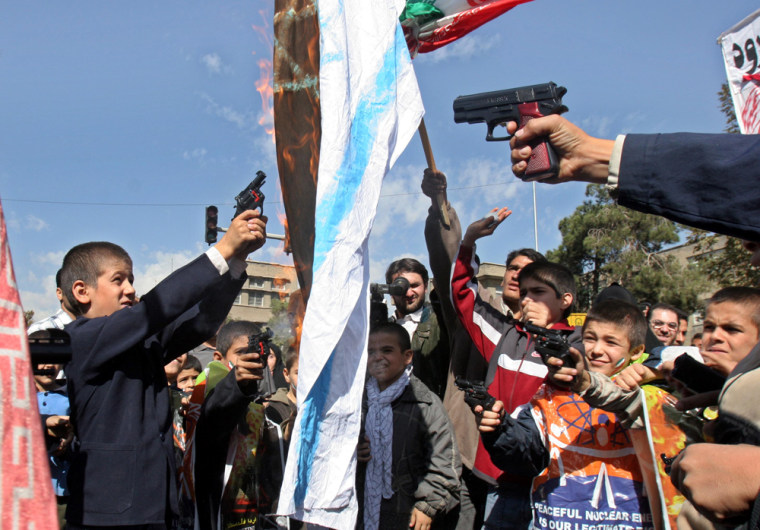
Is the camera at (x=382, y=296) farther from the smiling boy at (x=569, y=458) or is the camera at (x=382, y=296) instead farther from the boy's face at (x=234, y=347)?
the smiling boy at (x=569, y=458)

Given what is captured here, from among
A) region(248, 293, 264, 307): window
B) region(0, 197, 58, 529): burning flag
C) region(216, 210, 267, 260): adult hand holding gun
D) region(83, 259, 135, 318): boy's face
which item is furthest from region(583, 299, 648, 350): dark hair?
region(248, 293, 264, 307): window

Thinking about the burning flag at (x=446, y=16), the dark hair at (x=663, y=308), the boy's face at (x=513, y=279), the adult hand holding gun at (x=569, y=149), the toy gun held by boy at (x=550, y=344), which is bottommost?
the toy gun held by boy at (x=550, y=344)

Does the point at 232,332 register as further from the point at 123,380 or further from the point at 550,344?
the point at 550,344

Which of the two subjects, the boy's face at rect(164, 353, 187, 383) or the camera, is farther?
the boy's face at rect(164, 353, 187, 383)

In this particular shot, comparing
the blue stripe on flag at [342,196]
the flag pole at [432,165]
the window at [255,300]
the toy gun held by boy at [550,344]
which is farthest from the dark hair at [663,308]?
the window at [255,300]

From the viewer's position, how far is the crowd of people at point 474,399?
133 cm

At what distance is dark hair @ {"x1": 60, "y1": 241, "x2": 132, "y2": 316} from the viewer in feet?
9.05

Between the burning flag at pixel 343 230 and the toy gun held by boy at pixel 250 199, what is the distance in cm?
36

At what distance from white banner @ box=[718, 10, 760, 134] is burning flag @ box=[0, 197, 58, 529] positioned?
5822 mm

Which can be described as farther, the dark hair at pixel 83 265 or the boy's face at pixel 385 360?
the boy's face at pixel 385 360

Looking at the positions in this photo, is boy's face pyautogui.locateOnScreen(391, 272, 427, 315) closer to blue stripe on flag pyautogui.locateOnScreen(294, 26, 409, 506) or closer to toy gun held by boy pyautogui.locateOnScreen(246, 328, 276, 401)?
toy gun held by boy pyautogui.locateOnScreen(246, 328, 276, 401)

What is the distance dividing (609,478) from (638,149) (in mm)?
1958

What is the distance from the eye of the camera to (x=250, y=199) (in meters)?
2.81

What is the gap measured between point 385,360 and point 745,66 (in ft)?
14.9
